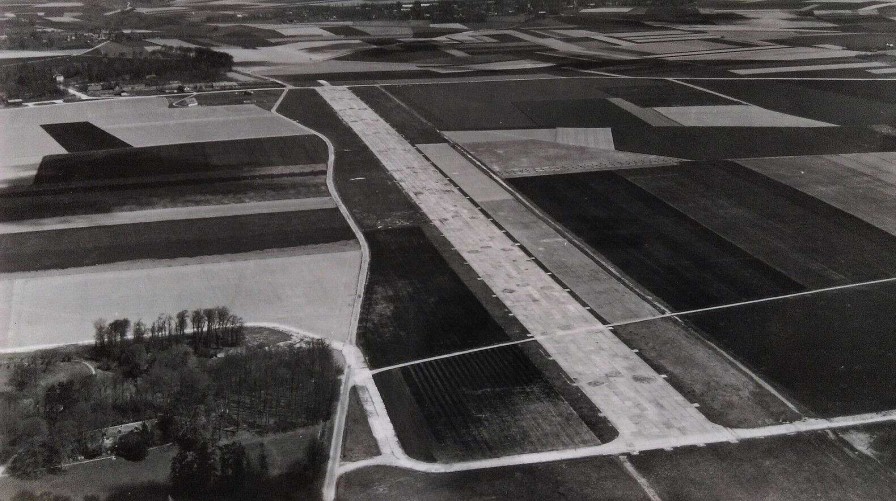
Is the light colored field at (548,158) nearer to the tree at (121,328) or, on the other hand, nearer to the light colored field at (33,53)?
the tree at (121,328)

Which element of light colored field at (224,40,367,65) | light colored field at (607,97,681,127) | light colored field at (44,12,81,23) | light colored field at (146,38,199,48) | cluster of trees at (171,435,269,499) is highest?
light colored field at (44,12,81,23)

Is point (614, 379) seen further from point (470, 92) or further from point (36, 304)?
point (470, 92)

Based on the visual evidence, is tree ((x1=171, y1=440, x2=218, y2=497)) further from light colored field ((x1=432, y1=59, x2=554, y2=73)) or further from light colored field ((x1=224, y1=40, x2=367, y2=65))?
light colored field ((x1=224, y1=40, x2=367, y2=65))

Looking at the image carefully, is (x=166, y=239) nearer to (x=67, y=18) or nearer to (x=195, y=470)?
(x=195, y=470)

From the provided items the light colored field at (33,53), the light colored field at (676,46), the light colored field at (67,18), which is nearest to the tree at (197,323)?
the light colored field at (33,53)

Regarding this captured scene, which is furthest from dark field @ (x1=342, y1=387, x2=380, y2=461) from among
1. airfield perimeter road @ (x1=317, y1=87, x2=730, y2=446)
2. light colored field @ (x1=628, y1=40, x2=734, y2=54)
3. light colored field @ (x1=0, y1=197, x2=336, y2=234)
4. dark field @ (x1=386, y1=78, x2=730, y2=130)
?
light colored field @ (x1=628, y1=40, x2=734, y2=54)

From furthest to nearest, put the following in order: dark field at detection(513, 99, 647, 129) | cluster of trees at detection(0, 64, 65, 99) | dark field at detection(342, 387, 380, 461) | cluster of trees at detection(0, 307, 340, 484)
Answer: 1. cluster of trees at detection(0, 64, 65, 99)
2. dark field at detection(513, 99, 647, 129)
3. dark field at detection(342, 387, 380, 461)
4. cluster of trees at detection(0, 307, 340, 484)

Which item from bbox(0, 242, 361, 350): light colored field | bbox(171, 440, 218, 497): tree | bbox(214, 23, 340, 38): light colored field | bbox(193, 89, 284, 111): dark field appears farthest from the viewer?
bbox(214, 23, 340, 38): light colored field
